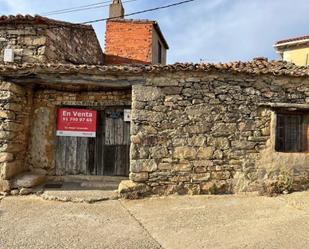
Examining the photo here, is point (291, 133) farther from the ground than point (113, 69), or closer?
closer

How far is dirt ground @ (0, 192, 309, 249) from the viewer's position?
4.30m

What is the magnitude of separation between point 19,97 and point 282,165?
5.59 metres

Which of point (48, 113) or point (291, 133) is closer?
point (291, 133)

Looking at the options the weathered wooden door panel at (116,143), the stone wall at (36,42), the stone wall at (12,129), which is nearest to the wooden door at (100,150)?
the weathered wooden door panel at (116,143)

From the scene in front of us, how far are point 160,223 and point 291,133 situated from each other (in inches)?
154

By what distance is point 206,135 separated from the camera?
6.85 meters

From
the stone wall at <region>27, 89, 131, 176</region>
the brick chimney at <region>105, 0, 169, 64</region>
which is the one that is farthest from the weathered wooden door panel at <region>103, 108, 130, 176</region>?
the brick chimney at <region>105, 0, 169, 64</region>

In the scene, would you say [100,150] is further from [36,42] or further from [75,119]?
[36,42]

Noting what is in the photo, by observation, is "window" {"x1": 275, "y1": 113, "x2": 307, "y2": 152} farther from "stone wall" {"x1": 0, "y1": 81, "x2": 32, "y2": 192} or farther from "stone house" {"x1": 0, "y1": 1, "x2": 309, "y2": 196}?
"stone wall" {"x1": 0, "y1": 81, "x2": 32, "y2": 192}

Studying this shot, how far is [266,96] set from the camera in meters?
7.03

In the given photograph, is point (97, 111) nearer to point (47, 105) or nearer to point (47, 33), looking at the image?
point (47, 105)

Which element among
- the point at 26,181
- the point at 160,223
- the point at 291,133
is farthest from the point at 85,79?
the point at 291,133

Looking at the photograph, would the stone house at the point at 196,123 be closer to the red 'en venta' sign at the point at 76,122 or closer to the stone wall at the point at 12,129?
the stone wall at the point at 12,129

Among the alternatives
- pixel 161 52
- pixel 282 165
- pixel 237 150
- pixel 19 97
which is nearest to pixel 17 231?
pixel 19 97
